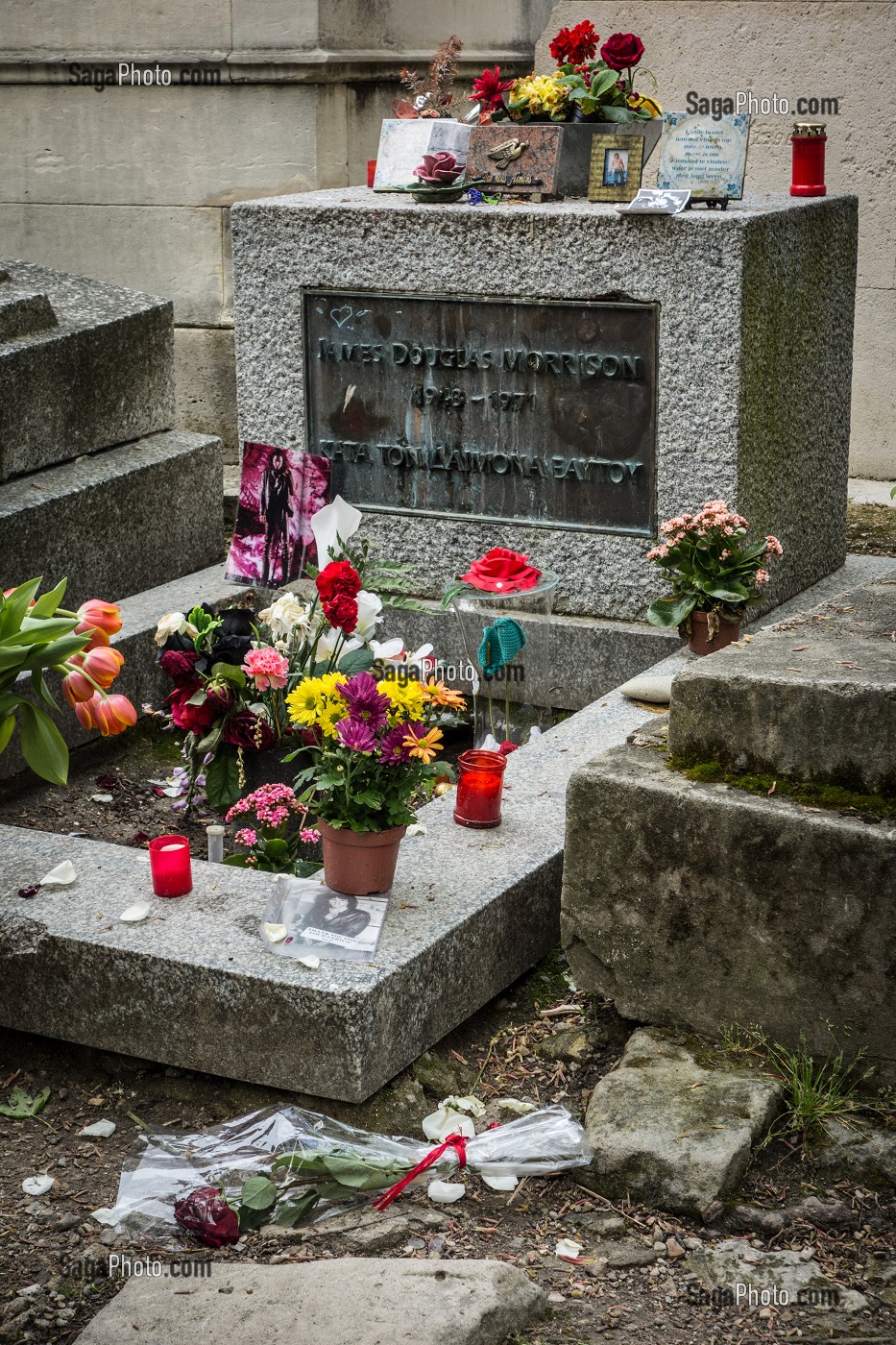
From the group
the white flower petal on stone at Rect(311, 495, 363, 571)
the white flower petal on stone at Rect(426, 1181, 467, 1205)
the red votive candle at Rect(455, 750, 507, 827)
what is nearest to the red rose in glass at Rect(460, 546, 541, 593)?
the white flower petal on stone at Rect(311, 495, 363, 571)

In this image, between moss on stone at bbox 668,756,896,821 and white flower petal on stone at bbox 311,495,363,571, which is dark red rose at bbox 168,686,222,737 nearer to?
white flower petal on stone at bbox 311,495,363,571

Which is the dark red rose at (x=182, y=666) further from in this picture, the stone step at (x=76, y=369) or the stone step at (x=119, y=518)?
the stone step at (x=76, y=369)

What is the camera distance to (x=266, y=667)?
3.52 metres

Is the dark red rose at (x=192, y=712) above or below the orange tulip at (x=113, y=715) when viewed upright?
below

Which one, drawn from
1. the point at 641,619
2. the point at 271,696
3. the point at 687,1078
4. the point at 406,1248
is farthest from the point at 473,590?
the point at 406,1248

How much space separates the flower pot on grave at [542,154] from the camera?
190 inches

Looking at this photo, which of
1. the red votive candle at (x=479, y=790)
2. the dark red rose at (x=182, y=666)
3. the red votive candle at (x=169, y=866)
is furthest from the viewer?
the dark red rose at (x=182, y=666)

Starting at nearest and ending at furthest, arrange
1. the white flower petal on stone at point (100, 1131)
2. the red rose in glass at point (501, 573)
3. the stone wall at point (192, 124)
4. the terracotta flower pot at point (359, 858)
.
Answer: the white flower petal on stone at point (100, 1131)
the terracotta flower pot at point (359, 858)
the red rose in glass at point (501, 573)
the stone wall at point (192, 124)

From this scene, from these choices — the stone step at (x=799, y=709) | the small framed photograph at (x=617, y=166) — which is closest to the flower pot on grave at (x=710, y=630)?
the stone step at (x=799, y=709)

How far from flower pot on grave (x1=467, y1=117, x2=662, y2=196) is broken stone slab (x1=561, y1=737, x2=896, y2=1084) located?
2367mm

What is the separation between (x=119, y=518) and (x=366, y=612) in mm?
1638

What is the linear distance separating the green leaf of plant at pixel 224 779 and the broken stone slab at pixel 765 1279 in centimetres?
179

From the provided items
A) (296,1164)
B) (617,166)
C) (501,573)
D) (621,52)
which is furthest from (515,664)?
(296,1164)

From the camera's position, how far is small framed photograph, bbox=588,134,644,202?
4684mm
